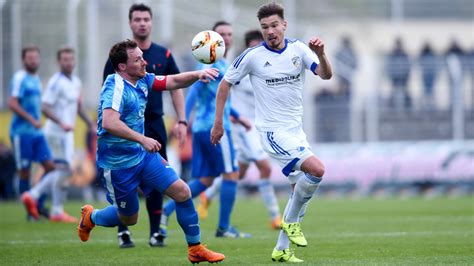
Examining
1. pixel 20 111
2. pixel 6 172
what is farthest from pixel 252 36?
pixel 6 172

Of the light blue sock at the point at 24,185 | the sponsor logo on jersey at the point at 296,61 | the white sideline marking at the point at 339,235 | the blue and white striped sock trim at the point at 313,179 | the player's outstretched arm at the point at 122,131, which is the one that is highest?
the sponsor logo on jersey at the point at 296,61

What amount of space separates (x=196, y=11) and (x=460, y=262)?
17808mm

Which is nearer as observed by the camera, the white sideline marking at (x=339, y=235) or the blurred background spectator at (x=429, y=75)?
the white sideline marking at (x=339, y=235)

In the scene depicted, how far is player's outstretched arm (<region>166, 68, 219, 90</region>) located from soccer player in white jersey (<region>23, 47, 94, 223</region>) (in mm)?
7284

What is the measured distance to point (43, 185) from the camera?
1688cm

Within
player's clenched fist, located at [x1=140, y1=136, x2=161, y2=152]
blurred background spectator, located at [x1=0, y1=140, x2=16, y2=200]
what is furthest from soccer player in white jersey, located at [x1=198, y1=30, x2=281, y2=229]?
blurred background spectator, located at [x1=0, y1=140, x2=16, y2=200]

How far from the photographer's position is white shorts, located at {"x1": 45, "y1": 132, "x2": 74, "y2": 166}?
17422 millimetres

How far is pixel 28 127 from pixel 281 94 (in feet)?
27.6

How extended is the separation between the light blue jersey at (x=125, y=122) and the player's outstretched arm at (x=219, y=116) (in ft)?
2.38

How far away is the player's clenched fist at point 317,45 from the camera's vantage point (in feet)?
30.8

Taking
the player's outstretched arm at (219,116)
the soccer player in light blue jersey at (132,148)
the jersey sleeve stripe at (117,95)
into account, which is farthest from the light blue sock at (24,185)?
the jersey sleeve stripe at (117,95)

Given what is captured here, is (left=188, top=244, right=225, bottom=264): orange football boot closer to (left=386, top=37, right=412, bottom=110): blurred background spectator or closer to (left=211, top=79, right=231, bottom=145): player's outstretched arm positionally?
(left=211, top=79, right=231, bottom=145): player's outstretched arm

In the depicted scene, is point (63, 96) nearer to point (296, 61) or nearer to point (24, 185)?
point (24, 185)

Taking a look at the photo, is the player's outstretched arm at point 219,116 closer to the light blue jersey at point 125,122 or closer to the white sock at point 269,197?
the light blue jersey at point 125,122
